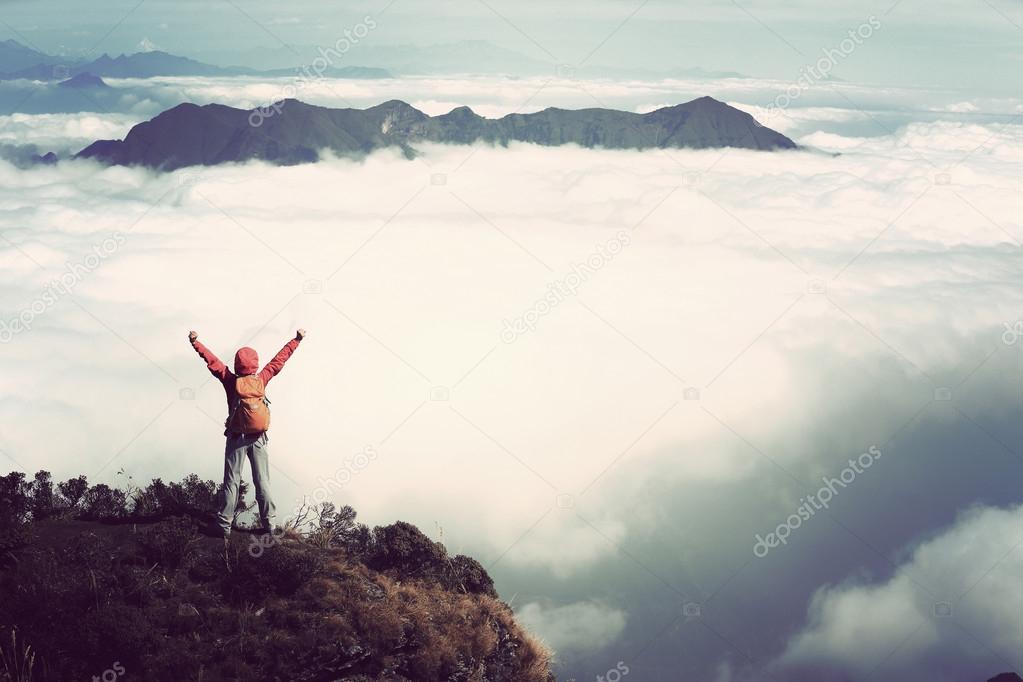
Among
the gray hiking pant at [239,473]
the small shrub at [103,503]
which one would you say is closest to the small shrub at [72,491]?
the small shrub at [103,503]

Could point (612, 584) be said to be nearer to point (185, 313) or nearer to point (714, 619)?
point (714, 619)

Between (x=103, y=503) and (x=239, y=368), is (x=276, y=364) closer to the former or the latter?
(x=239, y=368)

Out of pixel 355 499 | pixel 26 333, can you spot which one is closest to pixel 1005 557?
pixel 355 499

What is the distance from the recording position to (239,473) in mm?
16734

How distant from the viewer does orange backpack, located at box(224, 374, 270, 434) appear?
1598 centimetres

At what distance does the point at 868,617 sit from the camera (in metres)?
180

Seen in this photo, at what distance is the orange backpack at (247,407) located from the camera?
16.0m

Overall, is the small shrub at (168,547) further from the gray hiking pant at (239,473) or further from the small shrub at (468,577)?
the small shrub at (468,577)

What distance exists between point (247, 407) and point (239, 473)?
58.0 inches

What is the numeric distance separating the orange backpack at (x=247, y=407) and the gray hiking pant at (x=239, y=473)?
0.26 meters

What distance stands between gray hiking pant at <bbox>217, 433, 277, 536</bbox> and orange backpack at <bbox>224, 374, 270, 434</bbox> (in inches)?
10.3

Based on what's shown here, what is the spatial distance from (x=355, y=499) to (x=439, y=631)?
125 meters

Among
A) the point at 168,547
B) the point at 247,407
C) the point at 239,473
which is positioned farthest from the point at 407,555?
the point at 247,407

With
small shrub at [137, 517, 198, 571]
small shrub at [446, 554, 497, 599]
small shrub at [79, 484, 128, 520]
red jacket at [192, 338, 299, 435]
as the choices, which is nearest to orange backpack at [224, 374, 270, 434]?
red jacket at [192, 338, 299, 435]
